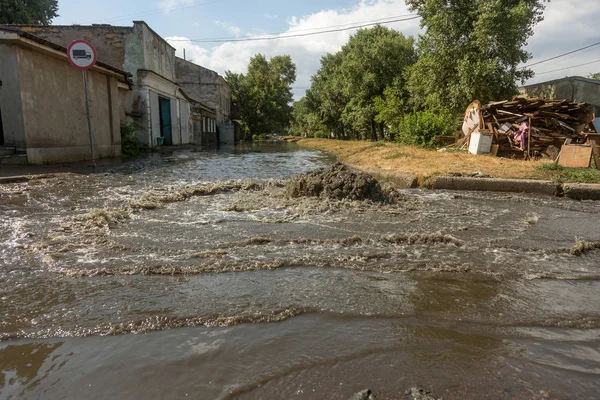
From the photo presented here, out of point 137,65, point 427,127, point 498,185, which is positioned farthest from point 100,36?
point 498,185

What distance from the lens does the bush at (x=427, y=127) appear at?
16.7 m

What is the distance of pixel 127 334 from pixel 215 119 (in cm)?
3609

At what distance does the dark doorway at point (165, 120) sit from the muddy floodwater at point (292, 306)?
681 inches

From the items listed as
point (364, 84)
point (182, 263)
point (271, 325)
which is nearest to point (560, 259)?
point (271, 325)

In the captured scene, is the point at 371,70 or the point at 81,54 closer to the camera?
the point at 81,54

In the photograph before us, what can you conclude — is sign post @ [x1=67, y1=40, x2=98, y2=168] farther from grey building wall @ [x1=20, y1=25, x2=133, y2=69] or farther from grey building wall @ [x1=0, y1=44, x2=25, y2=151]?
grey building wall @ [x1=20, y1=25, x2=133, y2=69]

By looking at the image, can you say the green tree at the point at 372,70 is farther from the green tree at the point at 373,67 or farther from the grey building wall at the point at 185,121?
the grey building wall at the point at 185,121

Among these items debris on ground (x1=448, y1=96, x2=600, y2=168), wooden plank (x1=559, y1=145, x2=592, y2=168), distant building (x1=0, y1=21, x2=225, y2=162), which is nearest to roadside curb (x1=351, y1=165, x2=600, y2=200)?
wooden plank (x1=559, y1=145, x2=592, y2=168)

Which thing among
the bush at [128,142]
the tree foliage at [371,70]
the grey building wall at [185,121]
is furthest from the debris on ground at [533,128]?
the grey building wall at [185,121]

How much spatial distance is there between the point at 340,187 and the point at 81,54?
24.0 feet

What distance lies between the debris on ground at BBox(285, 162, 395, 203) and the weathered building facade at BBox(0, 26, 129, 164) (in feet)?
23.5

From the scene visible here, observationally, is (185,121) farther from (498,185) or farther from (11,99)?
(498,185)

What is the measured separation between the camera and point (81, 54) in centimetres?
859

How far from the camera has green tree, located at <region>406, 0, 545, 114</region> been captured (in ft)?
47.3
